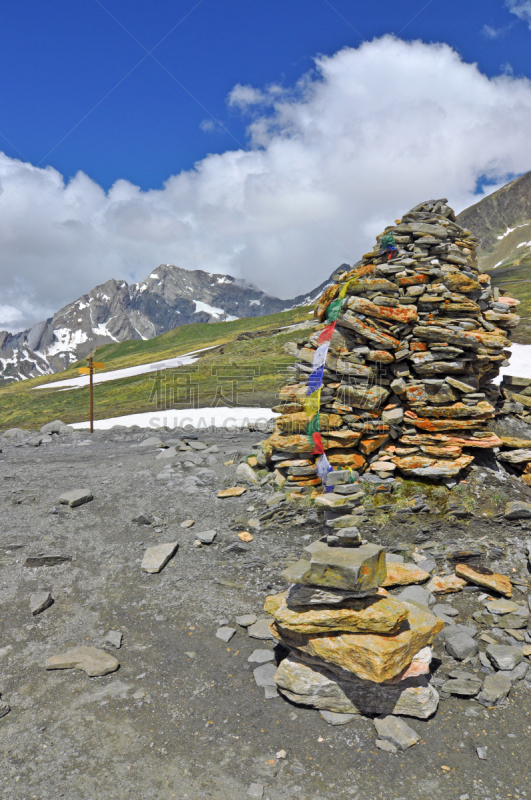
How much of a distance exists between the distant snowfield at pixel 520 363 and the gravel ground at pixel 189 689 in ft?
65.9

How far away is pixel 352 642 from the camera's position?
6.02 meters

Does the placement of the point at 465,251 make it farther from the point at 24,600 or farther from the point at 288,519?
the point at 24,600

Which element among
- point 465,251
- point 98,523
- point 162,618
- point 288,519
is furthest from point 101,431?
point 465,251

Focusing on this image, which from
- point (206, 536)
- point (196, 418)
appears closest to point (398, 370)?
point (206, 536)

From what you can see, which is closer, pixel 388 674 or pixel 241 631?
pixel 388 674

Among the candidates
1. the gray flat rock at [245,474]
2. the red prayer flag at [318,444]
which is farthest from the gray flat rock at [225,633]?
the gray flat rock at [245,474]

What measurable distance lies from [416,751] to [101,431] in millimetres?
23109

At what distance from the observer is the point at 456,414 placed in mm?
11836

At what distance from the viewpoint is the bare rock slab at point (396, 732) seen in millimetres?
5387

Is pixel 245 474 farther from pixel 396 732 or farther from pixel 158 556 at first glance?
pixel 396 732

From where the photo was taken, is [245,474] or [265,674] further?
[245,474]

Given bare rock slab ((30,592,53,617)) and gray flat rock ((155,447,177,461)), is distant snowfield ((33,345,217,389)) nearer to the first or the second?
gray flat rock ((155,447,177,461))

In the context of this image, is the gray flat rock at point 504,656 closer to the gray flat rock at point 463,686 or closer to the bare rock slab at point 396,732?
the gray flat rock at point 463,686

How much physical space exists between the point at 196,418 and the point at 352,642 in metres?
22.2
